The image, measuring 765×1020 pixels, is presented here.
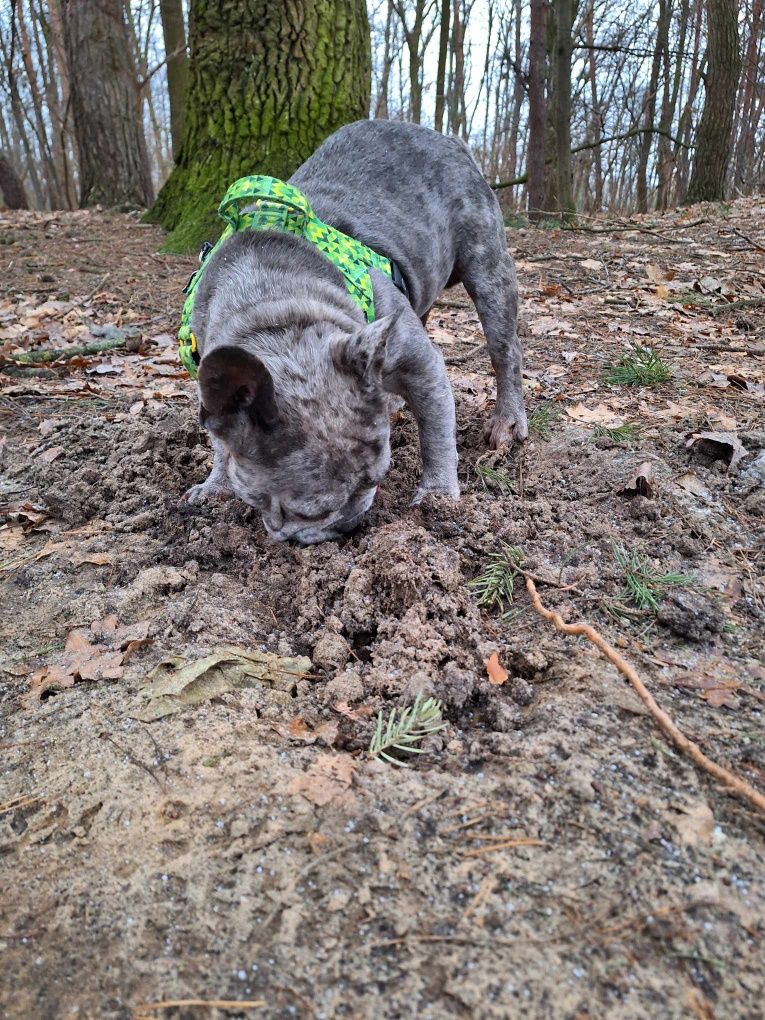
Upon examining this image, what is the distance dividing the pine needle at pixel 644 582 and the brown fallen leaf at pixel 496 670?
1.86 feet

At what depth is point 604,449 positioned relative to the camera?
3596 mm

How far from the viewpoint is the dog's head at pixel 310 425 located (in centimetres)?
271

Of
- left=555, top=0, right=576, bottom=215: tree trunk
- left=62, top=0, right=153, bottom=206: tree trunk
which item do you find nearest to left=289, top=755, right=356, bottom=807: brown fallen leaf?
left=555, top=0, right=576, bottom=215: tree trunk

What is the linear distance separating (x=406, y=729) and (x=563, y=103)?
494 inches

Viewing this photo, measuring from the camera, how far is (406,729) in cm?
197

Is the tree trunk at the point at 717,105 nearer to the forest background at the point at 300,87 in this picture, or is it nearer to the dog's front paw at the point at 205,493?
the forest background at the point at 300,87

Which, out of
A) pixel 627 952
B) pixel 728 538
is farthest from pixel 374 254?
pixel 627 952

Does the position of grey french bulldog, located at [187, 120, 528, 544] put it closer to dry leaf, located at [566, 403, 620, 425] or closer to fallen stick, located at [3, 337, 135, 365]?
dry leaf, located at [566, 403, 620, 425]

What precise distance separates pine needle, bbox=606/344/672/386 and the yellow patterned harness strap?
1.96 meters

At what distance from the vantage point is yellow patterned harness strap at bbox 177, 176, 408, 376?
3.15 metres

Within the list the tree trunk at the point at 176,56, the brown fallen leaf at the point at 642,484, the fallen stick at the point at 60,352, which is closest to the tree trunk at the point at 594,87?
the tree trunk at the point at 176,56

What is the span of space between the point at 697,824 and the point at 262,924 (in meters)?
0.98

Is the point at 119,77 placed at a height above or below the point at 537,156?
above

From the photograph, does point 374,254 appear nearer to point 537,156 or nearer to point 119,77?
point 537,156
